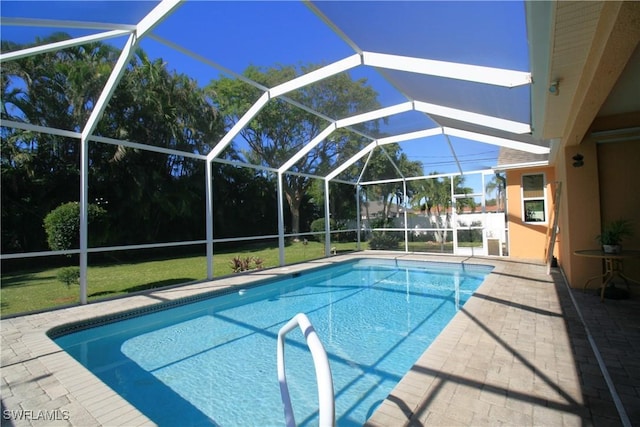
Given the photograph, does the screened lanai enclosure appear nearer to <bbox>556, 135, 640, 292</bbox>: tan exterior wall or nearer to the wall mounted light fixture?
the wall mounted light fixture

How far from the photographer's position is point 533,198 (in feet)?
33.6

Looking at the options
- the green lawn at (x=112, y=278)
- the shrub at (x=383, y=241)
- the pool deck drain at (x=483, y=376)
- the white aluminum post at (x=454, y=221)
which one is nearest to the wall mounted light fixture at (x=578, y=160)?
the pool deck drain at (x=483, y=376)

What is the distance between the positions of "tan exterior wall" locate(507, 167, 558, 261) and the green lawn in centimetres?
665

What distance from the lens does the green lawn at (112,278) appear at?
813 cm

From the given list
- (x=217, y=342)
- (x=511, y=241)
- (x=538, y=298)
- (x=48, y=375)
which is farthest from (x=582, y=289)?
(x=48, y=375)

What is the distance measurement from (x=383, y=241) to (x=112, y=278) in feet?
34.4

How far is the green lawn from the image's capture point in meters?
8.13

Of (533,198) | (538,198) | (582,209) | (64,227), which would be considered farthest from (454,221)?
(64,227)

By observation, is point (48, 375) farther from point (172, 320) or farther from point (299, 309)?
point (299, 309)

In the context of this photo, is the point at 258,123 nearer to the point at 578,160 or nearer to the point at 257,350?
the point at 257,350

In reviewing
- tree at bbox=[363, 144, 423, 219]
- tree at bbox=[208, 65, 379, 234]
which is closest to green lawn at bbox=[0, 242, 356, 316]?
tree at bbox=[363, 144, 423, 219]

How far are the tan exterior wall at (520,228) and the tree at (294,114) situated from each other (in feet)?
16.8

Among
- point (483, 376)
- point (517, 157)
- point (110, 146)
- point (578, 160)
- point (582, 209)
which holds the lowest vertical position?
point (483, 376)

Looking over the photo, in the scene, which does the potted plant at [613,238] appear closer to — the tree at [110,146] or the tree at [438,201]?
the tree at [438,201]
